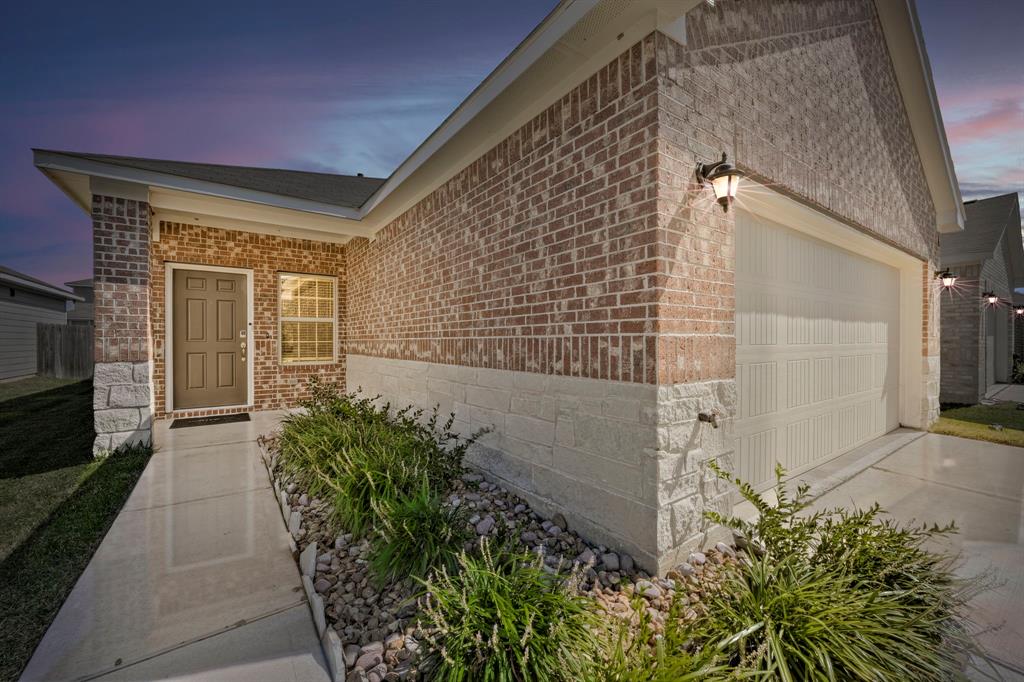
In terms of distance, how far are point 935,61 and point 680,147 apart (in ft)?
19.6

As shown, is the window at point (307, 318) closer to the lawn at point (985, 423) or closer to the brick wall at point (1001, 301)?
the lawn at point (985, 423)

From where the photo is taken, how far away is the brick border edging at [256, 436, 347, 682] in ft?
6.00

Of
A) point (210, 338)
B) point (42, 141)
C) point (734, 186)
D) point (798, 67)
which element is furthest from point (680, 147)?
point (42, 141)

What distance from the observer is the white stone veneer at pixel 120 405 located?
4875 millimetres

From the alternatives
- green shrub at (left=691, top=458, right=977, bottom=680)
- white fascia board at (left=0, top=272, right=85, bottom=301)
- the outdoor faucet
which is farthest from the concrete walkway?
white fascia board at (left=0, top=272, right=85, bottom=301)

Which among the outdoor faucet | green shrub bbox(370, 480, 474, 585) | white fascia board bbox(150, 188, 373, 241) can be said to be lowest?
green shrub bbox(370, 480, 474, 585)

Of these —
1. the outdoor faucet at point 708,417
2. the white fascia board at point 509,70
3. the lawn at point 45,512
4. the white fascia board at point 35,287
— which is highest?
the white fascia board at point 509,70

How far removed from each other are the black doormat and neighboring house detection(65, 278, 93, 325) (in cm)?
1992

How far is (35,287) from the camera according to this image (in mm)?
14391

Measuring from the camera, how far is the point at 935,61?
5.54 meters

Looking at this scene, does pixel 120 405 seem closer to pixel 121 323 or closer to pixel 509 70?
pixel 121 323

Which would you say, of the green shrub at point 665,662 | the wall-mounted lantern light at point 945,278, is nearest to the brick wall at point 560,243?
the green shrub at point 665,662

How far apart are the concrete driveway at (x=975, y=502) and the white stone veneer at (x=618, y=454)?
130 centimetres

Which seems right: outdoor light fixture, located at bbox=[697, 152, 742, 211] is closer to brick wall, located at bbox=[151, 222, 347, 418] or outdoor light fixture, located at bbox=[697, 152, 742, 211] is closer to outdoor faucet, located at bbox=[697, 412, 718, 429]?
outdoor faucet, located at bbox=[697, 412, 718, 429]
